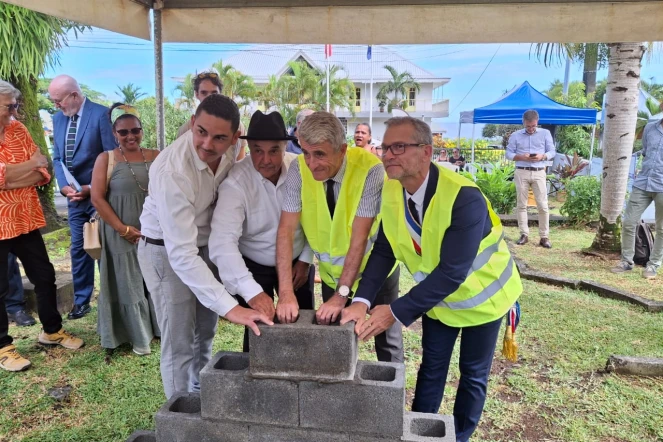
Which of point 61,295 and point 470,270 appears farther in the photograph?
point 61,295

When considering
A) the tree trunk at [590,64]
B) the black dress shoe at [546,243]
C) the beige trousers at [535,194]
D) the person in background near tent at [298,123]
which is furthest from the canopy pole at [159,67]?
the tree trunk at [590,64]

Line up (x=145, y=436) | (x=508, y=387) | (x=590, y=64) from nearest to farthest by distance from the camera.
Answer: (x=145, y=436), (x=508, y=387), (x=590, y=64)

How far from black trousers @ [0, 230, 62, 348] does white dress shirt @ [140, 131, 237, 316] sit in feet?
6.33

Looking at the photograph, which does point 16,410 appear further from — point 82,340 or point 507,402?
point 507,402

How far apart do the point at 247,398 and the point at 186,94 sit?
3438cm

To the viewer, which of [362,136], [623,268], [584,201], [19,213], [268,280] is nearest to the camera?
[268,280]

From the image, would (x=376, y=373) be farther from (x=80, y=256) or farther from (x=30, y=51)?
(x=30, y=51)

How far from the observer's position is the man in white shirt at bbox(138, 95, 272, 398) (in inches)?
89.5

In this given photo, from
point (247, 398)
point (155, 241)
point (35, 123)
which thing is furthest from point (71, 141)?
point (35, 123)

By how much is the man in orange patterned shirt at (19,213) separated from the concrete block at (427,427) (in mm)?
3143

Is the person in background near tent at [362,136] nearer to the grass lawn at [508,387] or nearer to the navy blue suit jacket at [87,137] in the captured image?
the grass lawn at [508,387]

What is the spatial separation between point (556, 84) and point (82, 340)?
4952 centimetres

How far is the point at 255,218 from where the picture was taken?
102 inches

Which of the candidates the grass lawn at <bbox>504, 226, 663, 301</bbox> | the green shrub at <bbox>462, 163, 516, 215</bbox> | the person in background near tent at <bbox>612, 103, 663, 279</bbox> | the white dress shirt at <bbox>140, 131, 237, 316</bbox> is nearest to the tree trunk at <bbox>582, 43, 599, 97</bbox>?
the green shrub at <bbox>462, 163, 516, 215</bbox>
